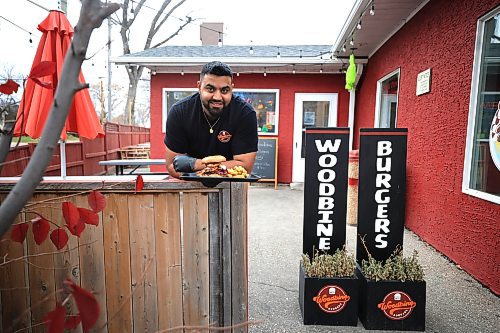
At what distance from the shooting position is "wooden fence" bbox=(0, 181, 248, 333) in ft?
5.53

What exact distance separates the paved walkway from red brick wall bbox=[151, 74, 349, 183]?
10.6ft

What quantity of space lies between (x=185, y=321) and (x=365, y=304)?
Answer: 1.27 m

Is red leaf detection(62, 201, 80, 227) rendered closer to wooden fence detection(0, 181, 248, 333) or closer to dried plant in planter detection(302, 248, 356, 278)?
wooden fence detection(0, 181, 248, 333)

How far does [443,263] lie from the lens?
3.37 meters

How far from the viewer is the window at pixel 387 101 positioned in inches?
214

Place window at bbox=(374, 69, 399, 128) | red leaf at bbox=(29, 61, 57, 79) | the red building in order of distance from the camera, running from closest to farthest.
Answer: red leaf at bbox=(29, 61, 57, 79)
the red building
window at bbox=(374, 69, 399, 128)

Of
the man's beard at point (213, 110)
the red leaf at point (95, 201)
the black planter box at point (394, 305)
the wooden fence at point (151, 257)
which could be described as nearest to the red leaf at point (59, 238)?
the red leaf at point (95, 201)

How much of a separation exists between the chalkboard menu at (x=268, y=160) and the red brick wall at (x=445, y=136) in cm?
315

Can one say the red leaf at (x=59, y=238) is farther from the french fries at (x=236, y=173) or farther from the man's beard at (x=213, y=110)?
the man's beard at (x=213, y=110)

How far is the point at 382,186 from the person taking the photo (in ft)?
7.89

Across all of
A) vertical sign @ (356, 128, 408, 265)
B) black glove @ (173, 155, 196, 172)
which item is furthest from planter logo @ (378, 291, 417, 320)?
black glove @ (173, 155, 196, 172)

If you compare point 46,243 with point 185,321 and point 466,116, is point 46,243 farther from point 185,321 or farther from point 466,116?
point 466,116

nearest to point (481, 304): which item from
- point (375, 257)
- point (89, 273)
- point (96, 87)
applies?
point (375, 257)

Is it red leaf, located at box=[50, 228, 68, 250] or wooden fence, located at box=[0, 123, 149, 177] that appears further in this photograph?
wooden fence, located at box=[0, 123, 149, 177]
